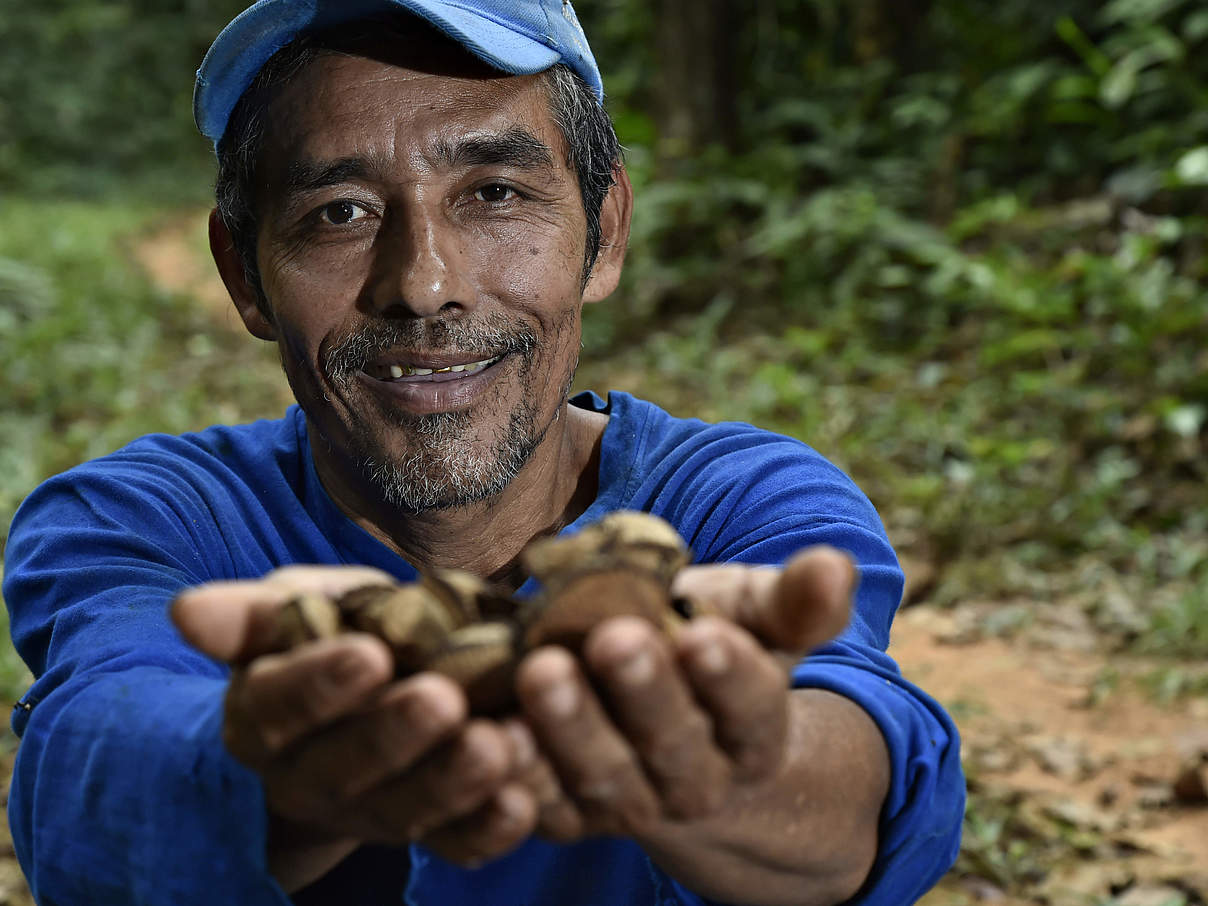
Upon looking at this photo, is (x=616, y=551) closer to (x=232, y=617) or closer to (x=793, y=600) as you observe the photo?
(x=793, y=600)

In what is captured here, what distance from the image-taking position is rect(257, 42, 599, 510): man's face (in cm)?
159

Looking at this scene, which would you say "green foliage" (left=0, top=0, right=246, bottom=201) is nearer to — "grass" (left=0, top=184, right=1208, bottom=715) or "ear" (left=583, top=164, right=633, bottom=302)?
"grass" (left=0, top=184, right=1208, bottom=715)

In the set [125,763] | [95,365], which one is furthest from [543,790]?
[95,365]

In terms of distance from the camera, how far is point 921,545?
4.14m

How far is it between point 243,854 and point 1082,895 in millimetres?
1896

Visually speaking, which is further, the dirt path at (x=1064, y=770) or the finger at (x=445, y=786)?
the dirt path at (x=1064, y=770)

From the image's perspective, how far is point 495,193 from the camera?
167 centimetres

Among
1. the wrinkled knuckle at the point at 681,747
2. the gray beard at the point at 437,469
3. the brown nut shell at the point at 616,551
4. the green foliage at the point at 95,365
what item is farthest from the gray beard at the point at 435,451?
the green foliage at the point at 95,365

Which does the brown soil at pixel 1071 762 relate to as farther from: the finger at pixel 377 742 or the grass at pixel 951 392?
the finger at pixel 377 742

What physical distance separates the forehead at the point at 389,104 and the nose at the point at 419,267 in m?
0.09

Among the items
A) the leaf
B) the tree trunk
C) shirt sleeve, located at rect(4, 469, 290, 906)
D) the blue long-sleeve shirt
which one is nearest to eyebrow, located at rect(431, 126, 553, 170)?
the blue long-sleeve shirt

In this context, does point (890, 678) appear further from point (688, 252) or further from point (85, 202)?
point (85, 202)

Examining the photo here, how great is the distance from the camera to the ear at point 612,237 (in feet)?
6.64

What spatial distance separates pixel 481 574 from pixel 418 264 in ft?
1.71
